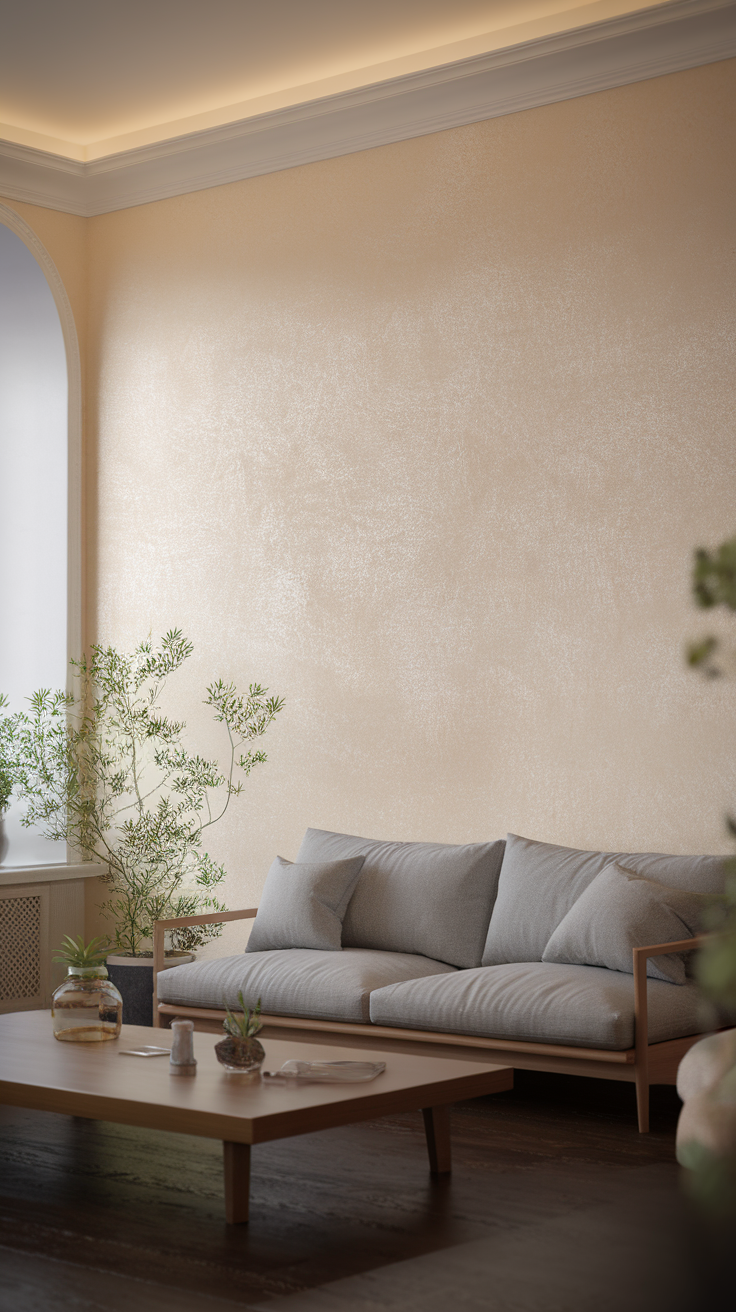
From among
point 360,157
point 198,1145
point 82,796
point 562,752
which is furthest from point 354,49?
point 198,1145

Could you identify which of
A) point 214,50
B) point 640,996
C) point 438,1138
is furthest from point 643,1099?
point 214,50

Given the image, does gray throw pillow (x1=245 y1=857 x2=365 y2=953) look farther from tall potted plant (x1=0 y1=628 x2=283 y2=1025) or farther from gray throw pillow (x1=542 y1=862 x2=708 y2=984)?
gray throw pillow (x1=542 y1=862 x2=708 y2=984)

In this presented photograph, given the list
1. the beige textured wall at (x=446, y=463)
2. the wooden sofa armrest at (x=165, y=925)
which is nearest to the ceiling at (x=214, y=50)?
the beige textured wall at (x=446, y=463)

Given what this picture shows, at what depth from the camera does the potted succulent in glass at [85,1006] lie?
4.23m

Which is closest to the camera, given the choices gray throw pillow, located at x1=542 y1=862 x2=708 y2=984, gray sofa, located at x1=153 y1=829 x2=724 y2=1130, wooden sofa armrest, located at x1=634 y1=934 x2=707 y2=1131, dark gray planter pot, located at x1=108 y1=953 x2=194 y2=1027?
wooden sofa armrest, located at x1=634 y1=934 x2=707 y2=1131

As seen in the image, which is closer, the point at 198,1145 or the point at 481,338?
the point at 198,1145

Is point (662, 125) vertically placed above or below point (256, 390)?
above

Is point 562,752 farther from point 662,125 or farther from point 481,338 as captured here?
point 662,125

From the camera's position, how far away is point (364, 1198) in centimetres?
355

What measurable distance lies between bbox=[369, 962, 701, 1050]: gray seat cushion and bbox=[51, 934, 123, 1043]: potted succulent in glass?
38.3 inches

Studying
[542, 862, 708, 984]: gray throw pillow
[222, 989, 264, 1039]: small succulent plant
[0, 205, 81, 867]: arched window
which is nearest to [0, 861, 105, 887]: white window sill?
[0, 205, 81, 867]: arched window

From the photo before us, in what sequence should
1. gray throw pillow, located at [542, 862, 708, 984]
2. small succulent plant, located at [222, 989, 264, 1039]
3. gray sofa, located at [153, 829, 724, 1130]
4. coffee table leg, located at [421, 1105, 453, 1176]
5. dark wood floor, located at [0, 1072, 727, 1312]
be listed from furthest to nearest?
1. gray throw pillow, located at [542, 862, 708, 984]
2. gray sofa, located at [153, 829, 724, 1130]
3. coffee table leg, located at [421, 1105, 453, 1176]
4. small succulent plant, located at [222, 989, 264, 1039]
5. dark wood floor, located at [0, 1072, 727, 1312]

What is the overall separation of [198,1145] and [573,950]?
1425 mm

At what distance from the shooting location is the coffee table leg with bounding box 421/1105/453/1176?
374cm
